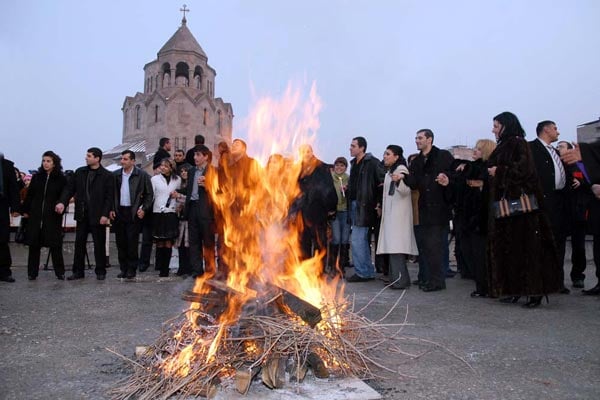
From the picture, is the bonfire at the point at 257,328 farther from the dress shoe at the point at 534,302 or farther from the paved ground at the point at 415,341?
the dress shoe at the point at 534,302

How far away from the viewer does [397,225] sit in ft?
23.7

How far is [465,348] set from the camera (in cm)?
407

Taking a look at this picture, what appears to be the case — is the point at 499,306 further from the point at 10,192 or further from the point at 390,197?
the point at 10,192

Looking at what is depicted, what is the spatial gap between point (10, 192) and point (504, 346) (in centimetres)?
798

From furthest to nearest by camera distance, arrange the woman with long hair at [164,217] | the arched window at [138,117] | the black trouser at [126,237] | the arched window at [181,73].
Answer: the arched window at [138,117] < the arched window at [181,73] < the woman with long hair at [164,217] < the black trouser at [126,237]

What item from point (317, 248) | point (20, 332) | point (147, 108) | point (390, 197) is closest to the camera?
point (20, 332)

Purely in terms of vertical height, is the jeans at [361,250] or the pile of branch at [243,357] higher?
the jeans at [361,250]

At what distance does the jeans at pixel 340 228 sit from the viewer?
9436mm

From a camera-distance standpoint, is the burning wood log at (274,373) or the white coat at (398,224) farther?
the white coat at (398,224)

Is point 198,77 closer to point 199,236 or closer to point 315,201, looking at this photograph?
point 199,236

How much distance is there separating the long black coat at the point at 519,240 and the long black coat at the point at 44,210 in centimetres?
688

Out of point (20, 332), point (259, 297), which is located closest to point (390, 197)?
point (259, 297)

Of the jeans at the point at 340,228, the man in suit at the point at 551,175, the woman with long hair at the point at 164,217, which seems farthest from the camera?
the jeans at the point at 340,228

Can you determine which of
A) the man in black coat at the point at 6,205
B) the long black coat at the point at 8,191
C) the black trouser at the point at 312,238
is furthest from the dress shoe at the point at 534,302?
the long black coat at the point at 8,191
